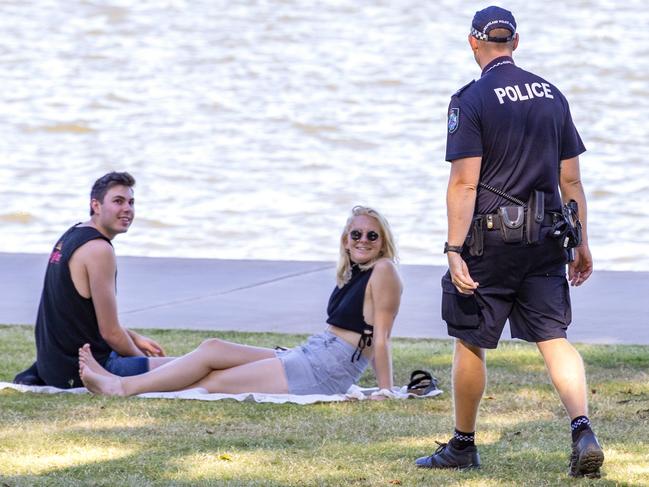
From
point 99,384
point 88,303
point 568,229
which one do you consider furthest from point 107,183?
point 568,229

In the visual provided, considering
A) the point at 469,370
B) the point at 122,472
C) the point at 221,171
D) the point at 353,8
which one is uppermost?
the point at 353,8

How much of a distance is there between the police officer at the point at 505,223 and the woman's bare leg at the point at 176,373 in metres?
2.10

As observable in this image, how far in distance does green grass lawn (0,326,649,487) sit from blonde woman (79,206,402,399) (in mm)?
179

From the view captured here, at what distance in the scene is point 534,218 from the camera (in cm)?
497

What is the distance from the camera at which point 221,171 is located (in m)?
19.8

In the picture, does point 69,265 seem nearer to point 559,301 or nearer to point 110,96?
point 559,301

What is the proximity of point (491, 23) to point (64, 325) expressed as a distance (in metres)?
3.06

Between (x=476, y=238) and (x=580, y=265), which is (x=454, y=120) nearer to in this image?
(x=476, y=238)

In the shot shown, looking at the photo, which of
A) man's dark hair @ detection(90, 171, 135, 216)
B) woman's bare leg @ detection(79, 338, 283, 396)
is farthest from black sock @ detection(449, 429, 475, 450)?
man's dark hair @ detection(90, 171, 135, 216)

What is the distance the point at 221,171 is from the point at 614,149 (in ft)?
20.8

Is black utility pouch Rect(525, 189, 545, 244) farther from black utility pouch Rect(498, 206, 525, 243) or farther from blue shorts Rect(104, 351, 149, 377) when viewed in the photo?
blue shorts Rect(104, 351, 149, 377)

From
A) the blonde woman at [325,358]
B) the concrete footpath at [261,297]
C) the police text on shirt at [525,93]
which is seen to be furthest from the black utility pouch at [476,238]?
the concrete footpath at [261,297]

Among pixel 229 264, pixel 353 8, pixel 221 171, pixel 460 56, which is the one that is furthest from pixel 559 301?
pixel 353 8

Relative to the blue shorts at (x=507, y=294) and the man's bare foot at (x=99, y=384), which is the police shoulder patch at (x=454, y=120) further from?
the man's bare foot at (x=99, y=384)
